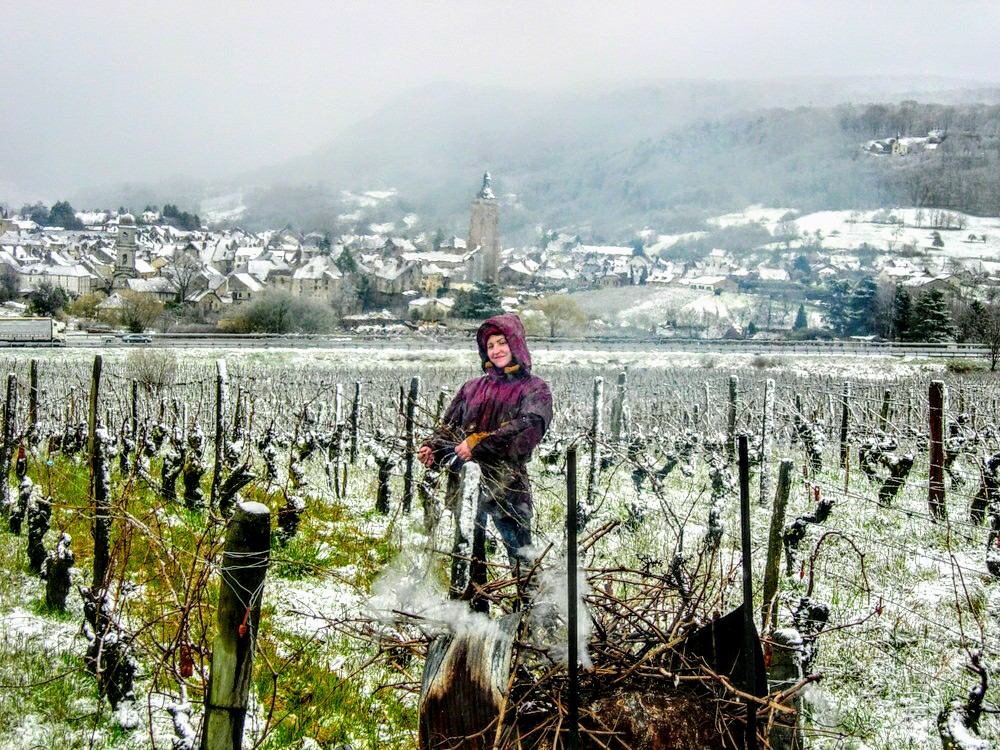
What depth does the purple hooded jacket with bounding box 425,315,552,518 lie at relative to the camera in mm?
4914

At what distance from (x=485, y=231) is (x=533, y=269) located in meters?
16.7

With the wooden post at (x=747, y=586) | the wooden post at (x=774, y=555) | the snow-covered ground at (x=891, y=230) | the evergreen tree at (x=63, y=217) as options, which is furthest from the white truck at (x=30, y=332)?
the evergreen tree at (x=63, y=217)

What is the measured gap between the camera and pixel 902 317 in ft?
160

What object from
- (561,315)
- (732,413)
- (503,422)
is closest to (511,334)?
(503,422)

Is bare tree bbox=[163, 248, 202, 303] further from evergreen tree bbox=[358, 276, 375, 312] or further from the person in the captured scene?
the person

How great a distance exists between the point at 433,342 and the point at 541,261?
85743 mm

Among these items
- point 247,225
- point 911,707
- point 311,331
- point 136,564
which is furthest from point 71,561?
point 247,225

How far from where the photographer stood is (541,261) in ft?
413

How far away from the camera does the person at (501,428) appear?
16.1ft

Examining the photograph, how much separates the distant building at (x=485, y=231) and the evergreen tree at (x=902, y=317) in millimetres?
61077

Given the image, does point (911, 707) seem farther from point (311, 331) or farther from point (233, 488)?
point (311, 331)

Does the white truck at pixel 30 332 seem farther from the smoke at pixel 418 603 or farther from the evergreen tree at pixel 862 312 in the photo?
the evergreen tree at pixel 862 312

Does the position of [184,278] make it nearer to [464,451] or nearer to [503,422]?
[503,422]

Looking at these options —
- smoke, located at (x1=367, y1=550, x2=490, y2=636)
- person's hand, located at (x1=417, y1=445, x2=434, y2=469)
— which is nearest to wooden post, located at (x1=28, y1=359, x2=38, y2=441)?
person's hand, located at (x1=417, y1=445, x2=434, y2=469)
